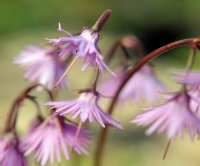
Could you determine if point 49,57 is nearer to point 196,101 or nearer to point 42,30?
point 196,101

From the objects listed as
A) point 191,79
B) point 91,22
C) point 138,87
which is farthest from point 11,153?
point 91,22

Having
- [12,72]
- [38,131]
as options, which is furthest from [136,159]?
[12,72]

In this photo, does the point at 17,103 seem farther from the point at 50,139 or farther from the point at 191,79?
the point at 191,79

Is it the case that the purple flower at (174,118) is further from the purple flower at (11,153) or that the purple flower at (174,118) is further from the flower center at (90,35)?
the purple flower at (11,153)

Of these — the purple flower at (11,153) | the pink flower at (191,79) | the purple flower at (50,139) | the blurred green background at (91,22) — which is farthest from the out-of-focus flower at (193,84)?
the blurred green background at (91,22)

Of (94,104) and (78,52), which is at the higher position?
(78,52)

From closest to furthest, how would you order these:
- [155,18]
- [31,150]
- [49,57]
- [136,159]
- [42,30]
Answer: [31,150] → [49,57] → [136,159] → [42,30] → [155,18]
